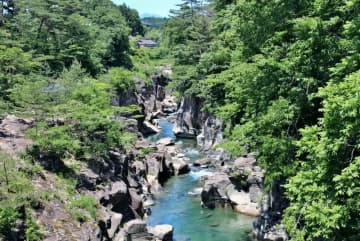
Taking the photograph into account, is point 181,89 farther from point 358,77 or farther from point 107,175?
point 358,77

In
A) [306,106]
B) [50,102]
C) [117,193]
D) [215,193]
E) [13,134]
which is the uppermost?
[306,106]

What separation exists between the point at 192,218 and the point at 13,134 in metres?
10.4

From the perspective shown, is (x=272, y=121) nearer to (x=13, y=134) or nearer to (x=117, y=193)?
(x=117, y=193)

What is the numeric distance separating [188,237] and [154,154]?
39.1ft

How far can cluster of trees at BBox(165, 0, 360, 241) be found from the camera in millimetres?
11570

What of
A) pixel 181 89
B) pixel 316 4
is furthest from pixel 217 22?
pixel 316 4

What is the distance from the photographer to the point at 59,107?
21.4 meters

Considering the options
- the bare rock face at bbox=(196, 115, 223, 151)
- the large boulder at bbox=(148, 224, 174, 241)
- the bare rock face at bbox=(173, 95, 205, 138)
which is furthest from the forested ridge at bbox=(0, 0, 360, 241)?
the bare rock face at bbox=(173, 95, 205, 138)

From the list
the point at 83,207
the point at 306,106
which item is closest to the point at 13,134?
the point at 83,207

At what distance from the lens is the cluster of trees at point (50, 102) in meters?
17.0

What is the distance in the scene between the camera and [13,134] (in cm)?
2142

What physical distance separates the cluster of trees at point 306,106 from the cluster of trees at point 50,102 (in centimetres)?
759

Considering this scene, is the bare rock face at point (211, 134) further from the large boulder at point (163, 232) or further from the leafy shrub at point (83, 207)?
the leafy shrub at point (83, 207)

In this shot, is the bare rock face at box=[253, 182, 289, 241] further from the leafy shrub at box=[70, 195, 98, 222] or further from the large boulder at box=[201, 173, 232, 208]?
the leafy shrub at box=[70, 195, 98, 222]
